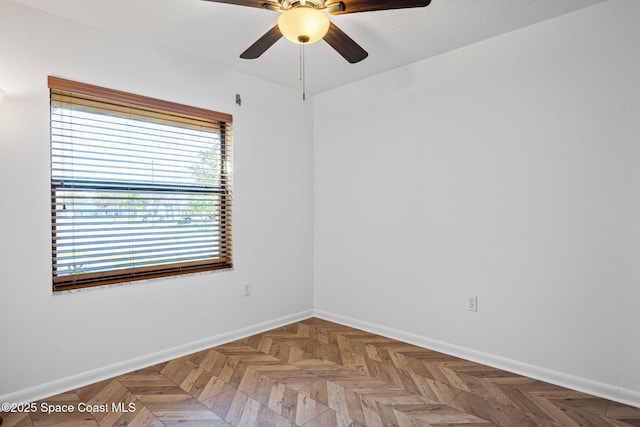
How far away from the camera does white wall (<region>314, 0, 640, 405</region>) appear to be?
2320 mm

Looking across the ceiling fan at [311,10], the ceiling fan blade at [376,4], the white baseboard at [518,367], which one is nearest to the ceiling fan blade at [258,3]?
the ceiling fan at [311,10]

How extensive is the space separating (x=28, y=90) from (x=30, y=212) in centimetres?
75

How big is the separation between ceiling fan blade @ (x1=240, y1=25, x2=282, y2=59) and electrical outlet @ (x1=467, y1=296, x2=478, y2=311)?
232cm

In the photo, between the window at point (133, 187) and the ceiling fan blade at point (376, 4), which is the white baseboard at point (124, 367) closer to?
the window at point (133, 187)

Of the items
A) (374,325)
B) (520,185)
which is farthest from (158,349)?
(520,185)

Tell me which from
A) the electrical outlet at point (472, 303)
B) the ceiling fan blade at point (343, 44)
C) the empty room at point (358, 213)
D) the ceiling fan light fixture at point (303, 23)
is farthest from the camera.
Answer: the electrical outlet at point (472, 303)

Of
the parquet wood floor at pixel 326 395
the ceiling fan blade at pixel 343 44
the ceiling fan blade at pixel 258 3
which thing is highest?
the ceiling fan blade at pixel 258 3

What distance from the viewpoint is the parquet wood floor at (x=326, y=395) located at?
6.98ft

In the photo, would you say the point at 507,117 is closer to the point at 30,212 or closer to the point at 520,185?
the point at 520,185

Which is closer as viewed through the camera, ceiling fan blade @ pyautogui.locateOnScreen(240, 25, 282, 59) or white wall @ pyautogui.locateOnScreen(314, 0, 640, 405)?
ceiling fan blade @ pyautogui.locateOnScreen(240, 25, 282, 59)

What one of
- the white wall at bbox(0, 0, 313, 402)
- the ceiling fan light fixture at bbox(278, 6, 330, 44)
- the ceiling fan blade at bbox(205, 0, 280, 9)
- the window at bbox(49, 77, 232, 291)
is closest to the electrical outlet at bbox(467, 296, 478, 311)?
the white wall at bbox(0, 0, 313, 402)

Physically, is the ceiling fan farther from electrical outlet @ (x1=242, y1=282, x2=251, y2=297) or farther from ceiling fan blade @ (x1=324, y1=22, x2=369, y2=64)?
electrical outlet @ (x1=242, y1=282, x2=251, y2=297)

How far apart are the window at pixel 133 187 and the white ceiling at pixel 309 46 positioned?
1.52ft

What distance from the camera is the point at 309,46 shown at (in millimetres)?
2920
